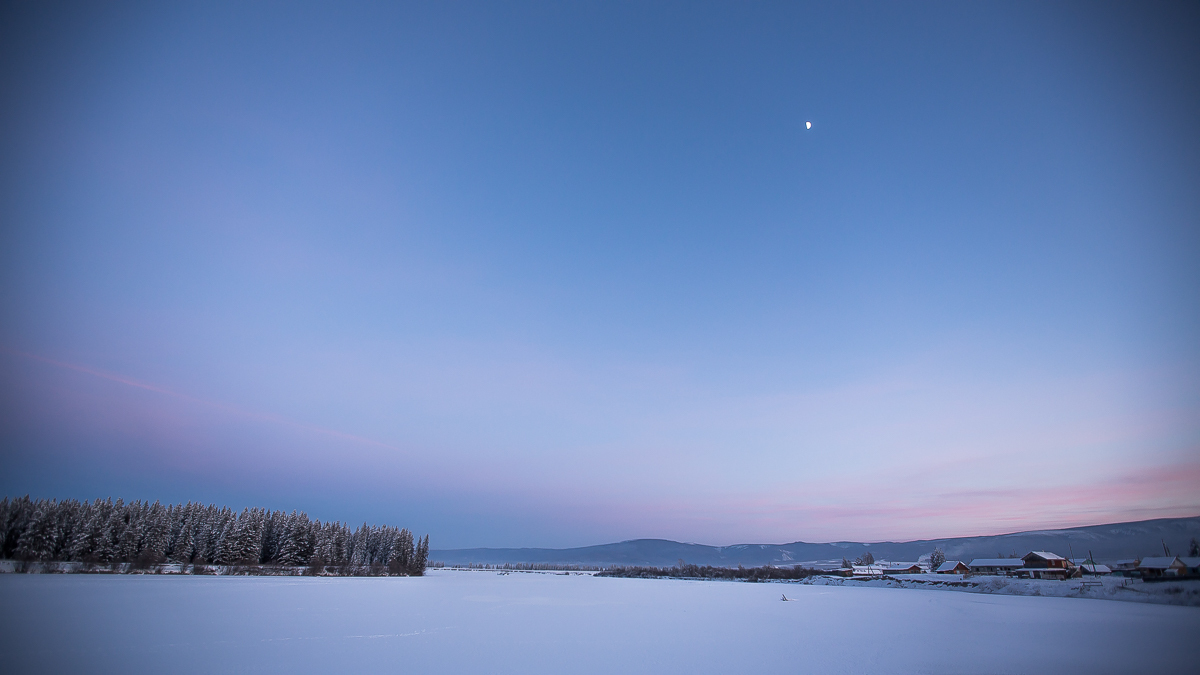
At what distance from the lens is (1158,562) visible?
20062 mm

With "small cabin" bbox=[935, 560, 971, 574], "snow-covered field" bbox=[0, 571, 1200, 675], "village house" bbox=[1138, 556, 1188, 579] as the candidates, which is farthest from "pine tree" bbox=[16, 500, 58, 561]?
"small cabin" bbox=[935, 560, 971, 574]

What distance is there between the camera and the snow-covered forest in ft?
124

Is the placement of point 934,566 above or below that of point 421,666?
below

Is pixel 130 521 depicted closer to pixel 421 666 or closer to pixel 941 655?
pixel 421 666

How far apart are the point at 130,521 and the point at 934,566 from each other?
115362mm

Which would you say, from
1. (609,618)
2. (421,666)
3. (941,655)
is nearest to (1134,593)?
(941,655)

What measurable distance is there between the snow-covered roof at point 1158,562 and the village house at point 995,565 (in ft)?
154

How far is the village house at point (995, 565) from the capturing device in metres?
60.3

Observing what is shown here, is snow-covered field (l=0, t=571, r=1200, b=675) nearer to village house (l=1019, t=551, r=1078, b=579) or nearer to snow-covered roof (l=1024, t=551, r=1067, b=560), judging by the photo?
village house (l=1019, t=551, r=1078, b=579)

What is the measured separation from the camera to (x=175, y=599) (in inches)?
982

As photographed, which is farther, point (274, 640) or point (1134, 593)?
point (1134, 593)

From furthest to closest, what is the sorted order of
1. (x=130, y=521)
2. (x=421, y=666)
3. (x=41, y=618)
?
(x=130, y=521) < (x=41, y=618) < (x=421, y=666)

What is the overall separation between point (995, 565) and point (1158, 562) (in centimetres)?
5405

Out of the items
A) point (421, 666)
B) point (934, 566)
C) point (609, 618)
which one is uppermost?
point (421, 666)
